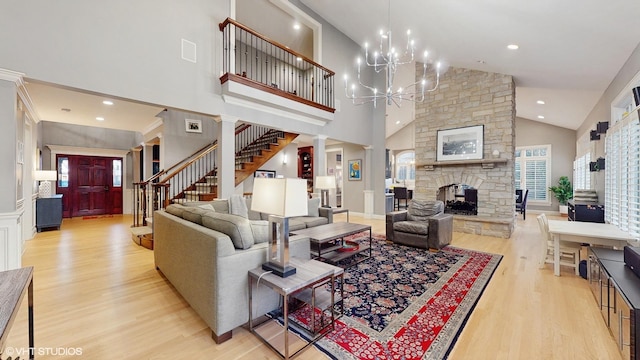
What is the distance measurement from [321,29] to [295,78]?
2.17 m

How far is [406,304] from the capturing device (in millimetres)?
2586

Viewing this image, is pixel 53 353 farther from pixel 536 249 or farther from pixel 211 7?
pixel 536 249

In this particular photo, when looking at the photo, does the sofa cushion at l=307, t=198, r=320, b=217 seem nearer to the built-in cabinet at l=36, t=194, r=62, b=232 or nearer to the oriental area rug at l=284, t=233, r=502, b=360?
the oriental area rug at l=284, t=233, r=502, b=360

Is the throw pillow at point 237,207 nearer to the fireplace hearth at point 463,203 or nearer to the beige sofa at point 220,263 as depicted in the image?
the beige sofa at point 220,263

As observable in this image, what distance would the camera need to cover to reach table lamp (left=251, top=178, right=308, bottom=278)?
77.8 inches

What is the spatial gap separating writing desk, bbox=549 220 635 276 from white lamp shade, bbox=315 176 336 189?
3.63m

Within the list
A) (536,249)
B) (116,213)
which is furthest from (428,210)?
(116,213)

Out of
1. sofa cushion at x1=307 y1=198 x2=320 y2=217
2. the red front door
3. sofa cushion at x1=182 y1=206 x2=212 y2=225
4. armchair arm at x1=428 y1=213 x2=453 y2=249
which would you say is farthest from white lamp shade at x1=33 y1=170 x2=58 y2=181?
armchair arm at x1=428 y1=213 x2=453 y2=249

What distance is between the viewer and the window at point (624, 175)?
303 cm

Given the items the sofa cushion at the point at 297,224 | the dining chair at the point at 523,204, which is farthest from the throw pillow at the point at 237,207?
the dining chair at the point at 523,204

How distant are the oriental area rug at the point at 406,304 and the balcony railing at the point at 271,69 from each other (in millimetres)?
3523

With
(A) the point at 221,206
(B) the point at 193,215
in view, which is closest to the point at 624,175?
(B) the point at 193,215

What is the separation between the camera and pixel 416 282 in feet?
10.3

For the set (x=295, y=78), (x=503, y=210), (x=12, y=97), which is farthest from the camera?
(x=295, y=78)
